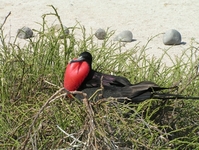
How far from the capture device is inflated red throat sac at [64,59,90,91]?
254 cm

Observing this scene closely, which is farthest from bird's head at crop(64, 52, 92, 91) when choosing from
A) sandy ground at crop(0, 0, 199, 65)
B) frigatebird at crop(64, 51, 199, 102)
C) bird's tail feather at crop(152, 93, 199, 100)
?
sandy ground at crop(0, 0, 199, 65)

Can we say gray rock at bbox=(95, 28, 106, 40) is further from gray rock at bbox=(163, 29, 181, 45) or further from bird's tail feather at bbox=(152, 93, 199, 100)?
bird's tail feather at bbox=(152, 93, 199, 100)

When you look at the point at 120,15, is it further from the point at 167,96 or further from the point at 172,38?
the point at 167,96

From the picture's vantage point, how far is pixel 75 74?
255 centimetres

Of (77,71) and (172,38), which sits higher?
(77,71)

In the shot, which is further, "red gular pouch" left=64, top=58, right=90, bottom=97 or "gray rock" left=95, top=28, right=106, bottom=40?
"gray rock" left=95, top=28, right=106, bottom=40

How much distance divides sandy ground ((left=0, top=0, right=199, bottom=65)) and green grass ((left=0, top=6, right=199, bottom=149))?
217cm

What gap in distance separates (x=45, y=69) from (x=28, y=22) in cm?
271

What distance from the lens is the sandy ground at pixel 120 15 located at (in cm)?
509

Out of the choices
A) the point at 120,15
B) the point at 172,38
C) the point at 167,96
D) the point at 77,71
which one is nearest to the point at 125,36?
the point at 172,38

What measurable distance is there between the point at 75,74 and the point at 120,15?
299 centimetres

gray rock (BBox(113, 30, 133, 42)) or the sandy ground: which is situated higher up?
the sandy ground

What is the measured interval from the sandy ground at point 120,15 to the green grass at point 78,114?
2168 millimetres

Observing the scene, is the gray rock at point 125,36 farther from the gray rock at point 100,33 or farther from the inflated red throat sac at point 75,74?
the inflated red throat sac at point 75,74
